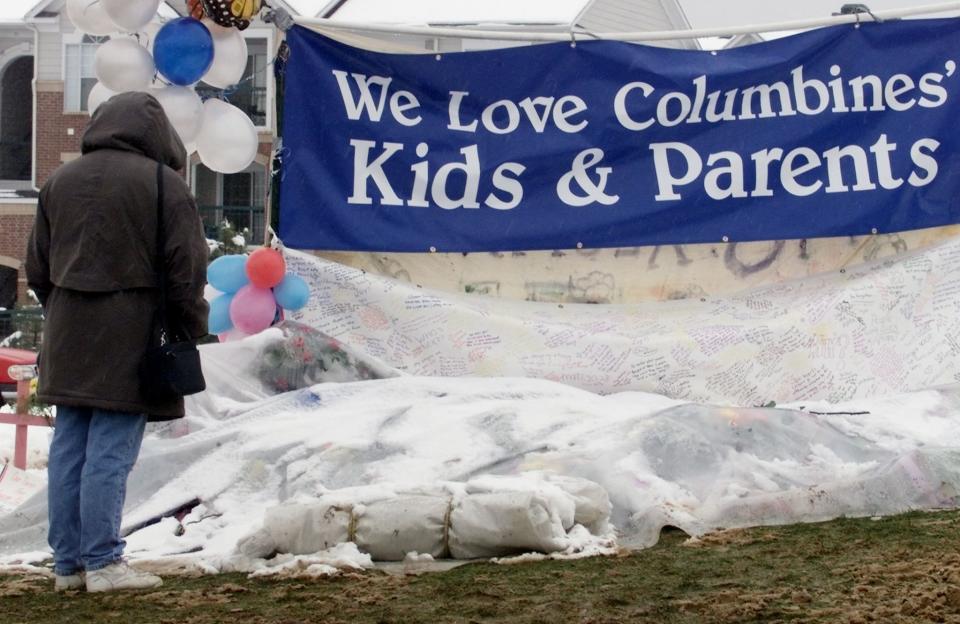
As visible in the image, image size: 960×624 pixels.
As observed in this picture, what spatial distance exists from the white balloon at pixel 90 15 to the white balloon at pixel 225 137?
0.58 meters

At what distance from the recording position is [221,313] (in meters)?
7.05

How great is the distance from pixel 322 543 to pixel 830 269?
341cm

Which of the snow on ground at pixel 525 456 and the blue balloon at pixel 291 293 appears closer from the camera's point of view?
the snow on ground at pixel 525 456

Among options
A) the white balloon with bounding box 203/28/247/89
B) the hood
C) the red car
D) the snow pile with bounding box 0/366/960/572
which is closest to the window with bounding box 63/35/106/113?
the red car

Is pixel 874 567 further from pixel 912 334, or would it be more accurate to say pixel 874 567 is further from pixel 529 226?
pixel 529 226

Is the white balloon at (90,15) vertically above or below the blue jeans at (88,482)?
above

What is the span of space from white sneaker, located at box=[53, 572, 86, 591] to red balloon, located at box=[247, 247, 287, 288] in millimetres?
2385

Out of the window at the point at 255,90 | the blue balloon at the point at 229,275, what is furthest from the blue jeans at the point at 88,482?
the window at the point at 255,90

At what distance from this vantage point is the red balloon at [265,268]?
6.87 m

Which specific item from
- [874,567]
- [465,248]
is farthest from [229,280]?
[874,567]

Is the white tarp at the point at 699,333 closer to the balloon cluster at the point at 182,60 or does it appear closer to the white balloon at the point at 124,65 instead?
the balloon cluster at the point at 182,60

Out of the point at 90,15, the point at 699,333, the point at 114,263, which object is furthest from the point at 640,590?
the point at 90,15

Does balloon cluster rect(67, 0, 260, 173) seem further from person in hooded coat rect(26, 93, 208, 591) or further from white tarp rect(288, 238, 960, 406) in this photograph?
person in hooded coat rect(26, 93, 208, 591)

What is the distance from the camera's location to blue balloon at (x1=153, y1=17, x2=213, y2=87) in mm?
6574
